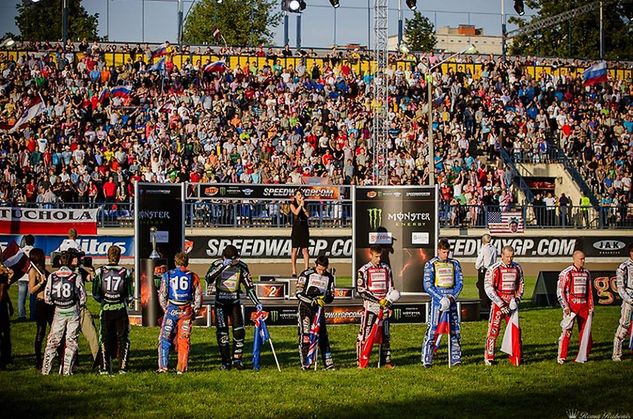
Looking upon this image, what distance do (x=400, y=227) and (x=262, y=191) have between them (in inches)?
253

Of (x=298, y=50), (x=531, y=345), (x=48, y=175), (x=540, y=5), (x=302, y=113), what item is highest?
(x=540, y=5)

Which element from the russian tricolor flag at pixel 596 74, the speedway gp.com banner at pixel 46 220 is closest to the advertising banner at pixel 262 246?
the speedway gp.com banner at pixel 46 220

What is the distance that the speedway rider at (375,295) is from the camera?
61.3 ft

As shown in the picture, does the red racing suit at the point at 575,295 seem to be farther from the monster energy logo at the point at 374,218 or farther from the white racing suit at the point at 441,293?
the monster energy logo at the point at 374,218

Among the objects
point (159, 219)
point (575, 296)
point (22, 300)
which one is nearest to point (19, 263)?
point (22, 300)

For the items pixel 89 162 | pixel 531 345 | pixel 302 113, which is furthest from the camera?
pixel 302 113

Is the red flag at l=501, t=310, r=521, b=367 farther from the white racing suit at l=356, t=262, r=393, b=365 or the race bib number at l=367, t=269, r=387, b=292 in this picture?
the race bib number at l=367, t=269, r=387, b=292

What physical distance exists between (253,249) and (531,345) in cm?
1765

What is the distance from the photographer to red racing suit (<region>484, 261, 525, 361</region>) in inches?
762

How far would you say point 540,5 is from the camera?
83438 millimetres

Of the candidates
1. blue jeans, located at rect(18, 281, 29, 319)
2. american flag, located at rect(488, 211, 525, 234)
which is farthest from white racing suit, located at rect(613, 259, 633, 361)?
american flag, located at rect(488, 211, 525, 234)

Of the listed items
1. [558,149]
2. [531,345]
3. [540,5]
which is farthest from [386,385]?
[540,5]

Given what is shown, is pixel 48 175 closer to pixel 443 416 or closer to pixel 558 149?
pixel 558 149

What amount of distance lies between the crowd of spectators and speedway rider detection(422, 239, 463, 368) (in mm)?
21496
